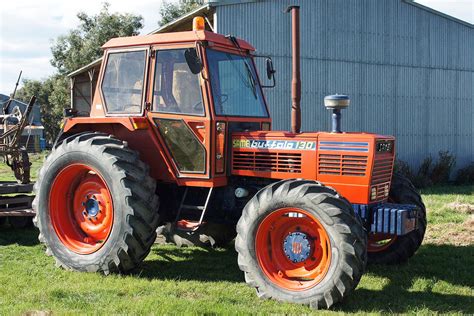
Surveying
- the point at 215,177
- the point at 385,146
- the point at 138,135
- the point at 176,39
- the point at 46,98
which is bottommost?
the point at 215,177

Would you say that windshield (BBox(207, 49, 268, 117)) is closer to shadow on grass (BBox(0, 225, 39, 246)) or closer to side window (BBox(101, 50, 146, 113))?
side window (BBox(101, 50, 146, 113))

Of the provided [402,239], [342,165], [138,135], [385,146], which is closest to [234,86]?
[138,135]

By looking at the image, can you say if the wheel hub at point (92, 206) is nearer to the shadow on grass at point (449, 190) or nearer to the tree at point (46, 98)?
the shadow on grass at point (449, 190)

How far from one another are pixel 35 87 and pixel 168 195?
40494 mm

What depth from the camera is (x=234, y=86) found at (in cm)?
663

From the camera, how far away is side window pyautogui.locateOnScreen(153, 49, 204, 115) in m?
6.31

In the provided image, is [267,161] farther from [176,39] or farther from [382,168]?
[176,39]

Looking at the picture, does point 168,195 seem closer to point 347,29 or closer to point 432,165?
point 347,29

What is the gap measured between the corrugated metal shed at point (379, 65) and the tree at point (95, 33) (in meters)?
19.5

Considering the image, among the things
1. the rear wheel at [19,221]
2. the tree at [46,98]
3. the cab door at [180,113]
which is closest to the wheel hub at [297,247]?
the cab door at [180,113]

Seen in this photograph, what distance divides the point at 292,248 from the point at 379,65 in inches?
471

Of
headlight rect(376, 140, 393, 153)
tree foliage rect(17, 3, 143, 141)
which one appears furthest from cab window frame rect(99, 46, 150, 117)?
tree foliage rect(17, 3, 143, 141)

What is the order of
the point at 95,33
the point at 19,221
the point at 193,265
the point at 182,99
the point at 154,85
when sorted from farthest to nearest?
the point at 95,33, the point at 19,221, the point at 193,265, the point at 154,85, the point at 182,99

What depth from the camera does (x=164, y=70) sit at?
21.4 ft
